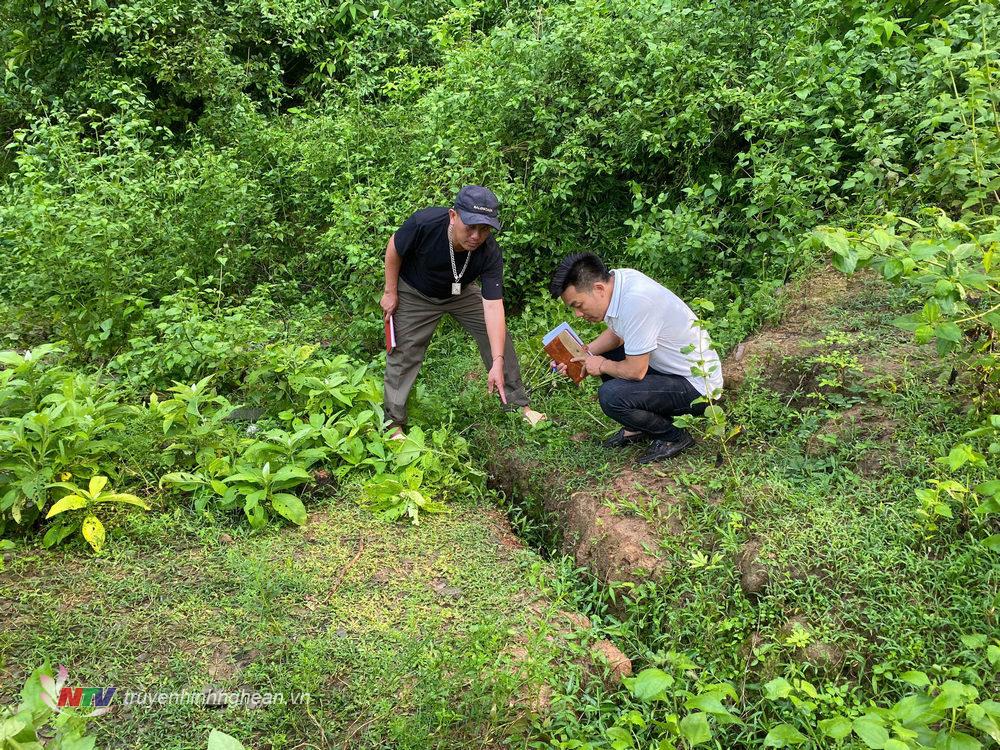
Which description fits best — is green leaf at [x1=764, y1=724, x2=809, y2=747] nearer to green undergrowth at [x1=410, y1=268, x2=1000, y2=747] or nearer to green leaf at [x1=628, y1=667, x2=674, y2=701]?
green undergrowth at [x1=410, y1=268, x2=1000, y2=747]

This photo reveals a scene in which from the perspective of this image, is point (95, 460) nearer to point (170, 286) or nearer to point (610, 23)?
point (170, 286)

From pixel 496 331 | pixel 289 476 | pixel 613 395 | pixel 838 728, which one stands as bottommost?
pixel 838 728

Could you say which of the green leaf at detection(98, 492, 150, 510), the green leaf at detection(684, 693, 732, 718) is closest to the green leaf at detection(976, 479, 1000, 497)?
the green leaf at detection(684, 693, 732, 718)

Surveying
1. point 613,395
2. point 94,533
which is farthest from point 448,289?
point 94,533

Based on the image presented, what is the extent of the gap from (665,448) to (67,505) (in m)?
2.93

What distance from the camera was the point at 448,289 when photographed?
4.60m

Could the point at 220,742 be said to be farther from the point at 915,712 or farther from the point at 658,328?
the point at 658,328

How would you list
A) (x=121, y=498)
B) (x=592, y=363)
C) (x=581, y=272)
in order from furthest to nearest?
(x=592, y=363) < (x=581, y=272) < (x=121, y=498)

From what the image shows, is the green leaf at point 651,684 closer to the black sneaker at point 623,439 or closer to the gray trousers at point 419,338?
the black sneaker at point 623,439

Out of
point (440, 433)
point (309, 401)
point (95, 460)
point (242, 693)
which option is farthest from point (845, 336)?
point (95, 460)

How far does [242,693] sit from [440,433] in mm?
1856

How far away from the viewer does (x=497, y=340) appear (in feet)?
14.8

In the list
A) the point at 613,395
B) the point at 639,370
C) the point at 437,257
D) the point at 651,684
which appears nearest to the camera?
the point at 651,684

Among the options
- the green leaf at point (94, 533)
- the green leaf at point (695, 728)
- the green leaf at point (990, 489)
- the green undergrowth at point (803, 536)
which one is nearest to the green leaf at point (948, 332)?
the green leaf at point (990, 489)
